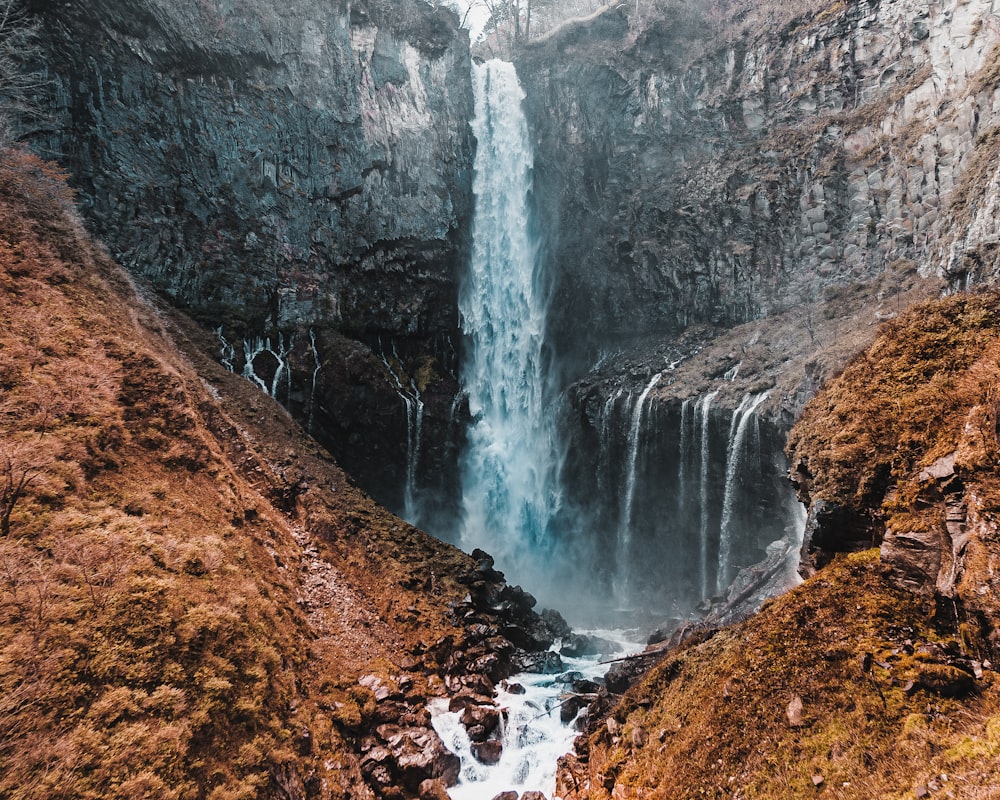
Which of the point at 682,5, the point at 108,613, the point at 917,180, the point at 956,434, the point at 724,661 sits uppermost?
the point at 682,5

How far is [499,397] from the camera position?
3344 cm

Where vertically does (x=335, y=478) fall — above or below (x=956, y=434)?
below

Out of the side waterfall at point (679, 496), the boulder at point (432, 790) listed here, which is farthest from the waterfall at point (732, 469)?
the boulder at point (432, 790)

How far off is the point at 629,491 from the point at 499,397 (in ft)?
34.1

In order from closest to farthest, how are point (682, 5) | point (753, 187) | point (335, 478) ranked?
point (335, 478) → point (753, 187) → point (682, 5)

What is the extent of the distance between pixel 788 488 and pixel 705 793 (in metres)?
18.4

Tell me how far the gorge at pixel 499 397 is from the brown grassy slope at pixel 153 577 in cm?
7

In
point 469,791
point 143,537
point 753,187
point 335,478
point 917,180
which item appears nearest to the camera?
point 143,537

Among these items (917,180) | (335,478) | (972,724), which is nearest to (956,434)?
(972,724)

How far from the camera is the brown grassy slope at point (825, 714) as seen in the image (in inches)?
169

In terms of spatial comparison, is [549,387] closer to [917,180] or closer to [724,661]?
[917,180]

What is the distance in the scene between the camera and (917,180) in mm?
23641

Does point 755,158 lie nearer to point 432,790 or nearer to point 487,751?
point 487,751

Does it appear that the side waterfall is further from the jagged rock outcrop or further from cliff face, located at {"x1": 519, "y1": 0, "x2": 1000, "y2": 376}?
the jagged rock outcrop
